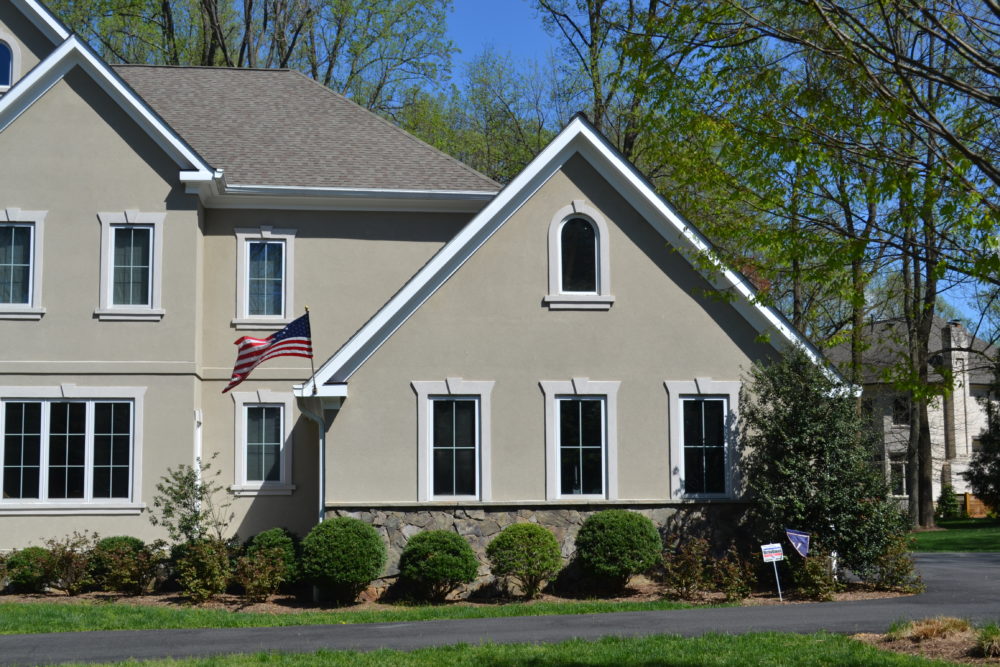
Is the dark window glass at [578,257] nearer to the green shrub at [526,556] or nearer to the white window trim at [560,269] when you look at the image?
the white window trim at [560,269]

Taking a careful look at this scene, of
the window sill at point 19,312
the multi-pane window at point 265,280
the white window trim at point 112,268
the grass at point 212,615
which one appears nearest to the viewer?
the grass at point 212,615

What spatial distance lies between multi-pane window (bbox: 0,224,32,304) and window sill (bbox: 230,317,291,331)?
371cm

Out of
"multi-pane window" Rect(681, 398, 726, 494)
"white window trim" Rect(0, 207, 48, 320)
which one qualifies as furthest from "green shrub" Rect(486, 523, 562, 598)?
"white window trim" Rect(0, 207, 48, 320)

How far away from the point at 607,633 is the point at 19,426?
11.6m

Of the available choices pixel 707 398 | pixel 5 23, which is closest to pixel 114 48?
pixel 5 23

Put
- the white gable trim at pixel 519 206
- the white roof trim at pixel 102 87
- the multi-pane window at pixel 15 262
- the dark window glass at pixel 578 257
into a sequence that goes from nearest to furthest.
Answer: the white gable trim at pixel 519 206, the dark window glass at pixel 578 257, the white roof trim at pixel 102 87, the multi-pane window at pixel 15 262

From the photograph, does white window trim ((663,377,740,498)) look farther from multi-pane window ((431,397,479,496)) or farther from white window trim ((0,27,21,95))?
white window trim ((0,27,21,95))

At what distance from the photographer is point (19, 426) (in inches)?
753

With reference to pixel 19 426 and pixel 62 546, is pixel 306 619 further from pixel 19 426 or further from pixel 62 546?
pixel 19 426

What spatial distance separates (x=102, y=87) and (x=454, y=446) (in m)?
9.03

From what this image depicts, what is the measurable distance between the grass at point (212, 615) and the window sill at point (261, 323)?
249 inches

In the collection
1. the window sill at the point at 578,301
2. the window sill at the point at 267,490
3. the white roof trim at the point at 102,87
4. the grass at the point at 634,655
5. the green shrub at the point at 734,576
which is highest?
the white roof trim at the point at 102,87

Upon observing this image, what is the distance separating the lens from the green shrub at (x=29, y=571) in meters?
17.5

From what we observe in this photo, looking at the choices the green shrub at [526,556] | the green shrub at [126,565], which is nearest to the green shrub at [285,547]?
the green shrub at [126,565]
